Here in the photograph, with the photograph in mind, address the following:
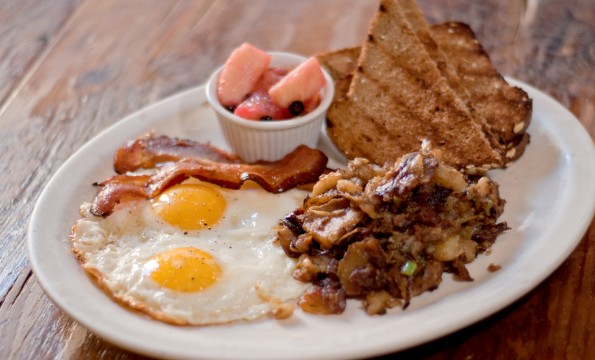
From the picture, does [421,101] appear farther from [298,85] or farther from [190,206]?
[190,206]

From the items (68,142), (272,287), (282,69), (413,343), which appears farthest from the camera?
(68,142)

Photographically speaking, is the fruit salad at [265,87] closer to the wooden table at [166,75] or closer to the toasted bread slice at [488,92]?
the toasted bread slice at [488,92]

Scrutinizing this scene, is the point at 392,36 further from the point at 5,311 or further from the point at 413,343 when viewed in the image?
the point at 5,311

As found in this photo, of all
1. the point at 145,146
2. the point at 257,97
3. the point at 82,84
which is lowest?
the point at 82,84

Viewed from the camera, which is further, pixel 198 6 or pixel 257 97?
pixel 198 6

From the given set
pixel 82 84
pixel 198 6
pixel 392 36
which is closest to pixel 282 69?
pixel 392 36

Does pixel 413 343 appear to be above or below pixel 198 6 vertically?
above
